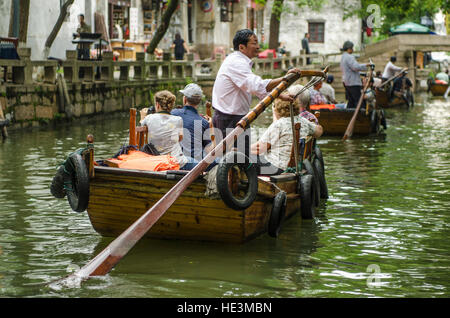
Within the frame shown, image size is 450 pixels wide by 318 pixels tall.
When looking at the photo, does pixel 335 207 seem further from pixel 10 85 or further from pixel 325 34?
pixel 325 34

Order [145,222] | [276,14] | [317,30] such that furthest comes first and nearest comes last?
[317,30] < [276,14] < [145,222]

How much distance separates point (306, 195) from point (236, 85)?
1388mm

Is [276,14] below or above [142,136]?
above

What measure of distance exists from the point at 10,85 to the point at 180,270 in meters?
12.5

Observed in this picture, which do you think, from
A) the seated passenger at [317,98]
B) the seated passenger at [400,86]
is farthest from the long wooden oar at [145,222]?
the seated passenger at [400,86]

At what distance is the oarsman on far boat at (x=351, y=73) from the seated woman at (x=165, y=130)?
9.63 meters

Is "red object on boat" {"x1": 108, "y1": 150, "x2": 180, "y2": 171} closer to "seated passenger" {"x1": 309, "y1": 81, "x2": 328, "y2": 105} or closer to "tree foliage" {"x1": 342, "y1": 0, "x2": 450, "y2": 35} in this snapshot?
"seated passenger" {"x1": 309, "y1": 81, "x2": 328, "y2": 105}

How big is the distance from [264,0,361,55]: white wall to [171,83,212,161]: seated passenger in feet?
151

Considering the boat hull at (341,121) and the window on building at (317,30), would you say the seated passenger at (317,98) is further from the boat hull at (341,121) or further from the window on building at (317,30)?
the window on building at (317,30)

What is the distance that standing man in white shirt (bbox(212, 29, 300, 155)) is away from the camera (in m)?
8.60

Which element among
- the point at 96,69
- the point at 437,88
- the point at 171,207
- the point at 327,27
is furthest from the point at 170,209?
the point at 327,27

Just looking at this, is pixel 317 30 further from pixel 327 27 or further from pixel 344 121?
pixel 344 121

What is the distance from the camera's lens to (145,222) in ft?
23.5

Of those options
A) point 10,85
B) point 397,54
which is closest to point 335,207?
point 10,85
